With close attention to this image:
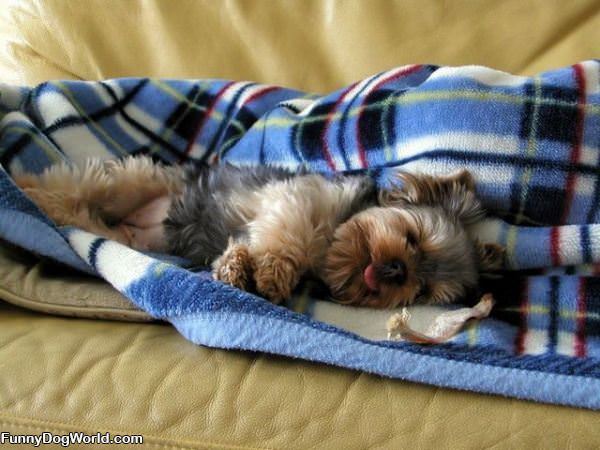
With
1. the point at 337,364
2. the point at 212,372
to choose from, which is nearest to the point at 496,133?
the point at 337,364

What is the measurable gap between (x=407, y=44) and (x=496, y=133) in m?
0.50

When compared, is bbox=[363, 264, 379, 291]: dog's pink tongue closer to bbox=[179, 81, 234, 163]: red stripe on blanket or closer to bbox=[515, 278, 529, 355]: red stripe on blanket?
bbox=[515, 278, 529, 355]: red stripe on blanket

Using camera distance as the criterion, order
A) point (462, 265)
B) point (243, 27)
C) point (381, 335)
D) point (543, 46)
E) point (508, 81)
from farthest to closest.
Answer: point (243, 27) → point (543, 46) → point (508, 81) → point (462, 265) → point (381, 335)

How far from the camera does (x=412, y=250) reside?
56.4 inches

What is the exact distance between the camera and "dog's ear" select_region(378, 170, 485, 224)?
4.84 ft

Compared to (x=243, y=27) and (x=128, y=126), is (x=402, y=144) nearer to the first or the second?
(x=243, y=27)

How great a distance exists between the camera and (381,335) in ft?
4.17

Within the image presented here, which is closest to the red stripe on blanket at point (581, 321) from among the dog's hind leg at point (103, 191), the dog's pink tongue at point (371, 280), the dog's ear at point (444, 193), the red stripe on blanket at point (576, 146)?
the red stripe on blanket at point (576, 146)

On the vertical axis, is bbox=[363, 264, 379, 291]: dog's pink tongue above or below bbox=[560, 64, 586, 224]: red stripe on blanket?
below

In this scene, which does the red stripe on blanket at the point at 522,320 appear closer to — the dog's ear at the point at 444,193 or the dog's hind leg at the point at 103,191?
the dog's ear at the point at 444,193

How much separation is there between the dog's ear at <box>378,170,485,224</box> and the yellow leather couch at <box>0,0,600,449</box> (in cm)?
49

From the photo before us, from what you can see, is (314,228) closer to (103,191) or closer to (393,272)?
(393,272)

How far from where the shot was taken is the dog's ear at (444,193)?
1.48 meters

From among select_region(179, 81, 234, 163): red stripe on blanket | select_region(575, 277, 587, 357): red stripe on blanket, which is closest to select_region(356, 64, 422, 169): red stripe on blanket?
select_region(179, 81, 234, 163): red stripe on blanket
